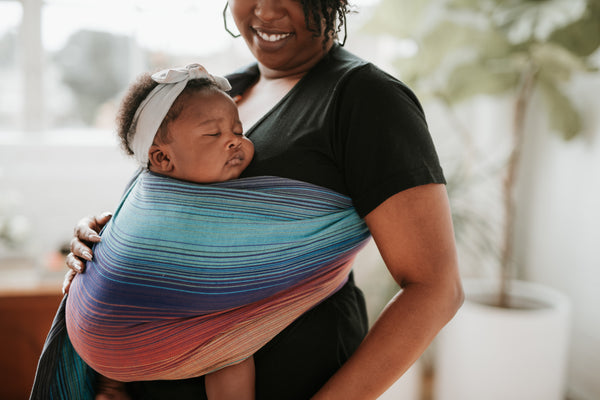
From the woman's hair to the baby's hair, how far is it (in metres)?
0.19

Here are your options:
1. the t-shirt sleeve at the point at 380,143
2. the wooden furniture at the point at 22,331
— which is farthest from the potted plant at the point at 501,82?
the wooden furniture at the point at 22,331

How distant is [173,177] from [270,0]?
1.10 ft

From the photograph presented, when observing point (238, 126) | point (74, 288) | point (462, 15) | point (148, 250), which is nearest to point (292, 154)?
point (238, 126)

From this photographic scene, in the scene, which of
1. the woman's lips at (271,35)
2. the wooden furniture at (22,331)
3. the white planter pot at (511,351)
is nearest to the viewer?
the woman's lips at (271,35)

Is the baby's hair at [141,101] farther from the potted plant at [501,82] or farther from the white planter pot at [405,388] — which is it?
the white planter pot at [405,388]

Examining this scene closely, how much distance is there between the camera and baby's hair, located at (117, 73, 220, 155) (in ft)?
2.85

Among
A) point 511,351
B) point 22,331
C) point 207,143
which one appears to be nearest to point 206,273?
point 207,143

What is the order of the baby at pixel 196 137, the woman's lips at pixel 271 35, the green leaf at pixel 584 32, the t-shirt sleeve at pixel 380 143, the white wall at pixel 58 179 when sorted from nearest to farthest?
the t-shirt sleeve at pixel 380 143
the baby at pixel 196 137
the woman's lips at pixel 271 35
the green leaf at pixel 584 32
the white wall at pixel 58 179

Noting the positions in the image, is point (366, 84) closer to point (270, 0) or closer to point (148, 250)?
point (270, 0)

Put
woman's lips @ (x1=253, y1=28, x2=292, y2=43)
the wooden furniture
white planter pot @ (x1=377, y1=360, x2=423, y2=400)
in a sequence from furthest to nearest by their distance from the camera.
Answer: the wooden furniture → white planter pot @ (x1=377, y1=360, x2=423, y2=400) → woman's lips @ (x1=253, y1=28, x2=292, y2=43)

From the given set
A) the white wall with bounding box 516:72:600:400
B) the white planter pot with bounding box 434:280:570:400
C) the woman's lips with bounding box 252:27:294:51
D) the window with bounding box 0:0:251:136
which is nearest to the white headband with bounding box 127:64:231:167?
the woman's lips with bounding box 252:27:294:51

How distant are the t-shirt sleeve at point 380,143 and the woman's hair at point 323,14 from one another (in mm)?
144

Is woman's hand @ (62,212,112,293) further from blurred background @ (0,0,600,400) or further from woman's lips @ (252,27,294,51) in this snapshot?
blurred background @ (0,0,600,400)

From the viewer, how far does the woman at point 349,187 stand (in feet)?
2.44
